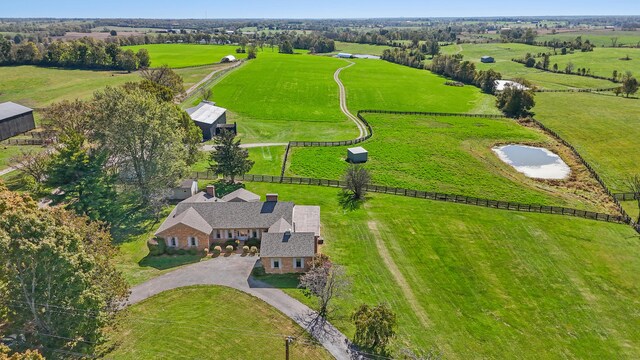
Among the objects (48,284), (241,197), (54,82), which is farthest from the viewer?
(54,82)

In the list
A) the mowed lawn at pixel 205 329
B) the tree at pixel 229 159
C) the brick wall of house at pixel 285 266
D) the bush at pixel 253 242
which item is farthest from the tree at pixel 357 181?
the mowed lawn at pixel 205 329

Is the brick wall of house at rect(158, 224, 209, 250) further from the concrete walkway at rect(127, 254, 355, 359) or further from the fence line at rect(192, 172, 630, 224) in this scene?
the fence line at rect(192, 172, 630, 224)

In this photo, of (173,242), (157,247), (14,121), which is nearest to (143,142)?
(173,242)

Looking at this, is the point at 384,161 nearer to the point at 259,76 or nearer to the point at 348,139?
the point at 348,139

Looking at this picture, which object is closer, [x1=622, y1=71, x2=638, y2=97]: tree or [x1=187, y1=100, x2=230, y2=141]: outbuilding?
[x1=187, y1=100, x2=230, y2=141]: outbuilding

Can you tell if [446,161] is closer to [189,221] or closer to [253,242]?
[253,242]

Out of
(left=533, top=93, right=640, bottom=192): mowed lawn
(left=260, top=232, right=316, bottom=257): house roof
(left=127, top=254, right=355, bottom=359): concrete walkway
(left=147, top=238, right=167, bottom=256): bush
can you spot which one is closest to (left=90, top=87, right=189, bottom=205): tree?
(left=147, top=238, right=167, bottom=256): bush
